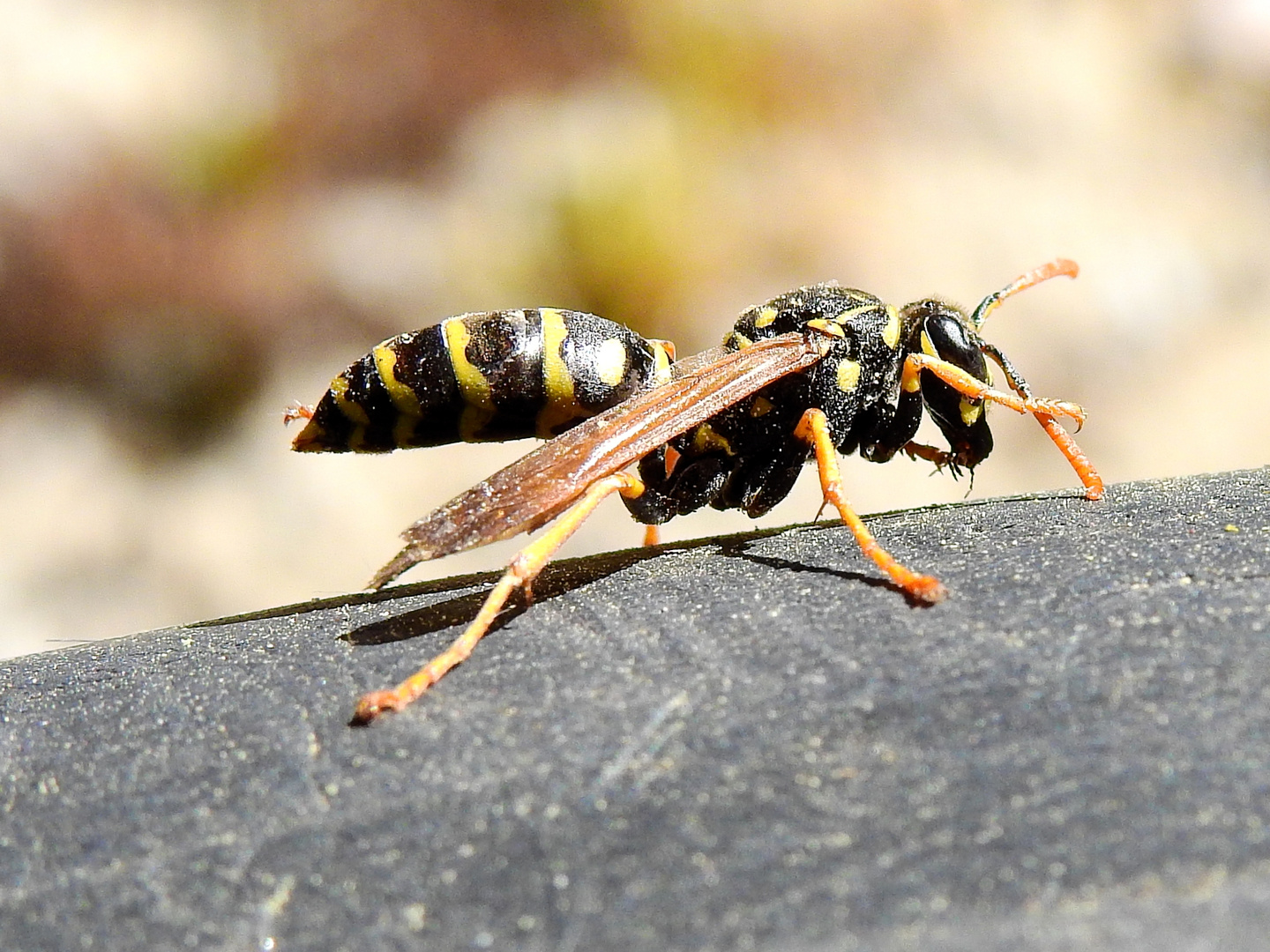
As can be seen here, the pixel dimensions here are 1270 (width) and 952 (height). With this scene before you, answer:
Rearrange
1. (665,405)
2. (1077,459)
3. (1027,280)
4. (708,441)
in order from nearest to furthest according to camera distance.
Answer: (665,405), (1077,459), (708,441), (1027,280)

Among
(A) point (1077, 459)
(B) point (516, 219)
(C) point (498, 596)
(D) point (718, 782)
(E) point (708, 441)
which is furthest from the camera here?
(B) point (516, 219)

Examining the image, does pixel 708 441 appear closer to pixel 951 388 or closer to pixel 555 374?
pixel 555 374

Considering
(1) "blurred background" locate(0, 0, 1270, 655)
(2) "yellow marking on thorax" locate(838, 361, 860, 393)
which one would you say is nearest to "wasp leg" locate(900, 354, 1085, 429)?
(2) "yellow marking on thorax" locate(838, 361, 860, 393)

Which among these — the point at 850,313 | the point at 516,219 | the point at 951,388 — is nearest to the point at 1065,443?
the point at 951,388

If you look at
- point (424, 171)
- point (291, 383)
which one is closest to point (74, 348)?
point (291, 383)

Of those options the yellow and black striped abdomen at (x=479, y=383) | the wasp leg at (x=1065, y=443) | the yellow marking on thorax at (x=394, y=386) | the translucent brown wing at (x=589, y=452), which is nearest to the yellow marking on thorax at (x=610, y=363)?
the yellow and black striped abdomen at (x=479, y=383)

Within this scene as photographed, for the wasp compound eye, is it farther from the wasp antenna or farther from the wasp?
the wasp antenna

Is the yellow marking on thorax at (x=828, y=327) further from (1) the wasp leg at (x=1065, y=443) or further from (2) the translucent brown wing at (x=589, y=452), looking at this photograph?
(1) the wasp leg at (x=1065, y=443)

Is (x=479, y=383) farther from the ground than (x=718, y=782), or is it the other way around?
(x=479, y=383)
